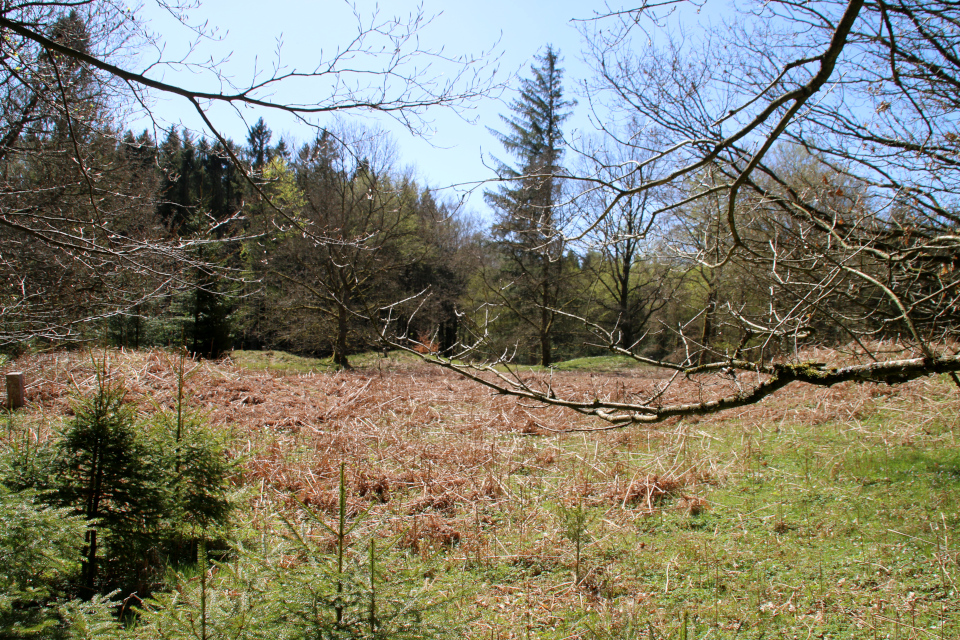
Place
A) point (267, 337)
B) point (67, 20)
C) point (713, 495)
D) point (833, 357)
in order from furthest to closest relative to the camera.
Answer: point (267, 337), point (833, 357), point (67, 20), point (713, 495)

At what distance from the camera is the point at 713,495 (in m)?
4.53

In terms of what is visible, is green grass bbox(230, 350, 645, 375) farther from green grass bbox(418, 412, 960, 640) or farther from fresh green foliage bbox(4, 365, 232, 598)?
fresh green foliage bbox(4, 365, 232, 598)

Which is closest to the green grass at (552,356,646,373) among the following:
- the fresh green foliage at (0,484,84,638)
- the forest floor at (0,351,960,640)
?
the forest floor at (0,351,960,640)

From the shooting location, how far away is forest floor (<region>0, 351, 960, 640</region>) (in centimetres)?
291

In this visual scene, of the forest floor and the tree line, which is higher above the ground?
the tree line

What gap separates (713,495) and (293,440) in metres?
4.50

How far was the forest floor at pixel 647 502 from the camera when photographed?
2906mm

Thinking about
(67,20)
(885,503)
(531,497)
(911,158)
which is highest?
(67,20)

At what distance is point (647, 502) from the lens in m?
4.41

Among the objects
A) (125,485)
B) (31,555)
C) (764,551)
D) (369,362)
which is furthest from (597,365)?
(31,555)

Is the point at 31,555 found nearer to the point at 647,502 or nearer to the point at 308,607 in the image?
the point at 308,607

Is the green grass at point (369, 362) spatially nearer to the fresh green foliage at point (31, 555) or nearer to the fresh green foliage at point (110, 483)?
the fresh green foliage at point (110, 483)

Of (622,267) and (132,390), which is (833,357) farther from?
(622,267)

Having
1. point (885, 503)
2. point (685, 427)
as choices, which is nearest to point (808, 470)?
point (885, 503)
